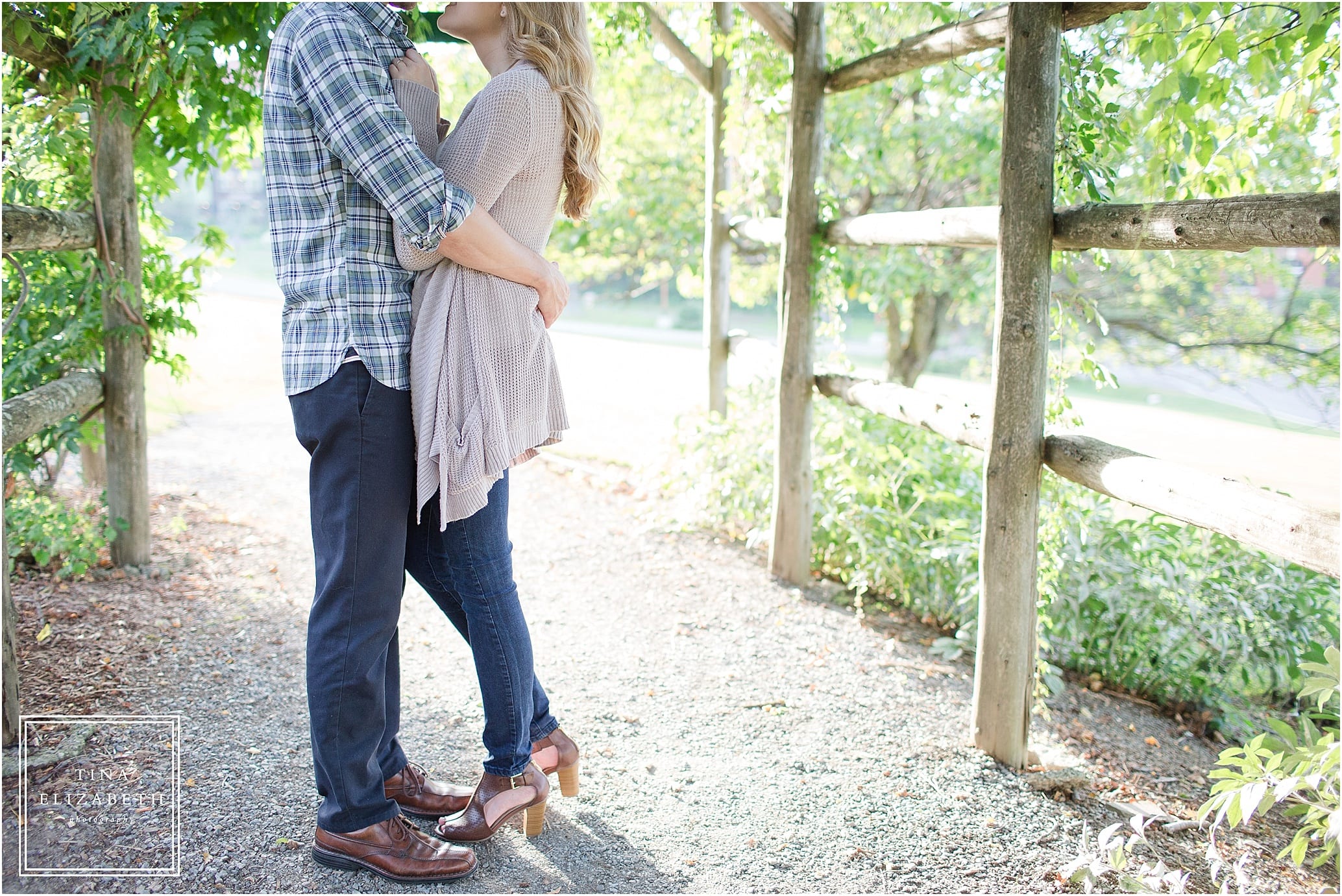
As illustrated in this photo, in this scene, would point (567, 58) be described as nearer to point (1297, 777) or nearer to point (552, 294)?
point (552, 294)

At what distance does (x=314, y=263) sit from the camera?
170 centimetres

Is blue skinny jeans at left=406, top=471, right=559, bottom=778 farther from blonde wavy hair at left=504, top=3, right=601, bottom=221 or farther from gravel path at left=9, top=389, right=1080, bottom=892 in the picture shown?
blonde wavy hair at left=504, top=3, right=601, bottom=221

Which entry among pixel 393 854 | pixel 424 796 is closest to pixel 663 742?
pixel 424 796

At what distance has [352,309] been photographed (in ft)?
5.54

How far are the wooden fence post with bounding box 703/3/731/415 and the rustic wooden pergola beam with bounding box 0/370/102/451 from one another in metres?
2.63

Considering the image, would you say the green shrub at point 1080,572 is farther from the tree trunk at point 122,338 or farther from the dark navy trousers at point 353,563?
the tree trunk at point 122,338

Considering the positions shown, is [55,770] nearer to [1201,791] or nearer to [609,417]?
[1201,791]

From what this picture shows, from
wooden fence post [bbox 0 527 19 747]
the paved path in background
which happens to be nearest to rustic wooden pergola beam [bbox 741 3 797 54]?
the paved path in background

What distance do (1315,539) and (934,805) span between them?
3.64 ft

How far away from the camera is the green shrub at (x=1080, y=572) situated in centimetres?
319

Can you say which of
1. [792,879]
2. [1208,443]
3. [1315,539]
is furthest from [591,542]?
[1208,443]

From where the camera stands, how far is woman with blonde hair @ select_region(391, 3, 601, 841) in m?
1.72

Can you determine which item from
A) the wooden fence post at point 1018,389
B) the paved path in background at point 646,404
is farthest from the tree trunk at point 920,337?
the wooden fence post at point 1018,389

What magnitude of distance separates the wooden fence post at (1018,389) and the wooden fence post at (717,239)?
2.30 meters
